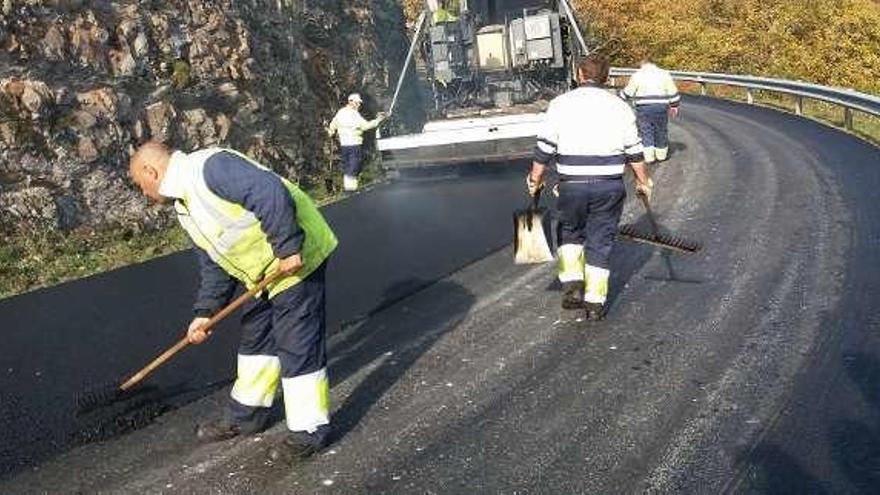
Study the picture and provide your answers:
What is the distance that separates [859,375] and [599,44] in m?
28.0

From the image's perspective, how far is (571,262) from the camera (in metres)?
5.50

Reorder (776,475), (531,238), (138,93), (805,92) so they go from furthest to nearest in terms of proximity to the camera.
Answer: (805,92)
(138,93)
(531,238)
(776,475)

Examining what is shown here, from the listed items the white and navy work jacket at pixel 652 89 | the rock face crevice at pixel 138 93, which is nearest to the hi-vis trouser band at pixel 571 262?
the rock face crevice at pixel 138 93

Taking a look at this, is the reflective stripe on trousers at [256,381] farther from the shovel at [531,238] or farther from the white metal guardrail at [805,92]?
the white metal guardrail at [805,92]

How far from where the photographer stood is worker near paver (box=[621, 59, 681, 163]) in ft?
36.2

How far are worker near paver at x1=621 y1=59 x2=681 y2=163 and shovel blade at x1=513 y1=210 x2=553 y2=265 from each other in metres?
5.35

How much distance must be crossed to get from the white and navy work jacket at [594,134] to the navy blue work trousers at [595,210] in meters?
0.06

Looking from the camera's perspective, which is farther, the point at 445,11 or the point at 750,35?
the point at 750,35

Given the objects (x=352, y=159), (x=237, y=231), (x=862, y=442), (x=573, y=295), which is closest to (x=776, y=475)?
(x=862, y=442)

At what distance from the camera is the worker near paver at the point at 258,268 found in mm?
3531

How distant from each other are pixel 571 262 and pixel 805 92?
11338mm

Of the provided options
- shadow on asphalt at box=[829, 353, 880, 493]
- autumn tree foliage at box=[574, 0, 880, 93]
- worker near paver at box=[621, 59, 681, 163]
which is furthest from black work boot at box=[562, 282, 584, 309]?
autumn tree foliage at box=[574, 0, 880, 93]

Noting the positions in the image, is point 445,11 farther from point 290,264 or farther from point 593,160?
point 290,264

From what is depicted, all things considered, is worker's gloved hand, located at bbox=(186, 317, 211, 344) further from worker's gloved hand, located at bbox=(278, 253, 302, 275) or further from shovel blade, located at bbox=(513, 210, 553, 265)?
shovel blade, located at bbox=(513, 210, 553, 265)
